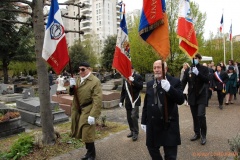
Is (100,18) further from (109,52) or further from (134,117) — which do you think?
(134,117)

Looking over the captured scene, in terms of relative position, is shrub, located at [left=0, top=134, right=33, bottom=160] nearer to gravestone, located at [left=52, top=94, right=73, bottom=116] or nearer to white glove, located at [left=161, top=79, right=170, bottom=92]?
white glove, located at [left=161, top=79, right=170, bottom=92]

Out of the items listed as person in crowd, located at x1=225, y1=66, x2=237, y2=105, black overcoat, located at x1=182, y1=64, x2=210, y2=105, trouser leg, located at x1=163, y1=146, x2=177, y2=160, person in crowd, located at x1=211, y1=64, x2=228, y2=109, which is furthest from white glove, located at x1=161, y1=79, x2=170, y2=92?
person in crowd, located at x1=225, y1=66, x2=237, y2=105

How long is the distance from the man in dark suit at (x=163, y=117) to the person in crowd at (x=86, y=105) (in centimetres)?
128

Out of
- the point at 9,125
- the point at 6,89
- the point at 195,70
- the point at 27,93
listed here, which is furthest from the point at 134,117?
the point at 6,89

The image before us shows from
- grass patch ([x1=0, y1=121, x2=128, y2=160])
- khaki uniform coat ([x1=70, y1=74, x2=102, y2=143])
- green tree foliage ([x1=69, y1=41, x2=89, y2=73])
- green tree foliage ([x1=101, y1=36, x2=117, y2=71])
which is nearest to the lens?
khaki uniform coat ([x1=70, y1=74, x2=102, y2=143])

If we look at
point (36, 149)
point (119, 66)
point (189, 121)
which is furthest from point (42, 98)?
point (189, 121)

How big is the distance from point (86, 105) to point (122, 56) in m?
2.00

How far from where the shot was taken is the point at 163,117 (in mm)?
3455

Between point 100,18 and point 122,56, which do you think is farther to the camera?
point 100,18

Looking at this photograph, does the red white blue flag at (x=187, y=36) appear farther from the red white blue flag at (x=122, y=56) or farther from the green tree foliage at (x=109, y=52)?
the green tree foliage at (x=109, y=52)

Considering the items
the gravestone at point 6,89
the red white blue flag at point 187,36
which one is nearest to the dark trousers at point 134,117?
the red white blue flag at point 187,36

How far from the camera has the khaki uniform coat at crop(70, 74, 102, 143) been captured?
4.48 meters

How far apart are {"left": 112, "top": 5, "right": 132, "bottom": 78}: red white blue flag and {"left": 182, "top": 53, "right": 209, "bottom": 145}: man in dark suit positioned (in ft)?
4.92

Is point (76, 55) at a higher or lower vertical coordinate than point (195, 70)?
higher
